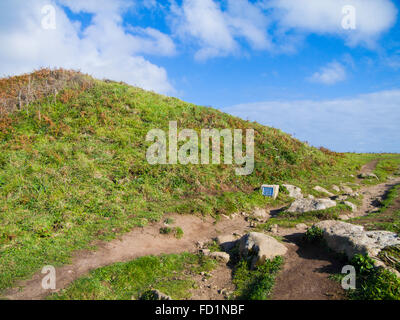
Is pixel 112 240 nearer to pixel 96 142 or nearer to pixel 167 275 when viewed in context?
pixel 167 275

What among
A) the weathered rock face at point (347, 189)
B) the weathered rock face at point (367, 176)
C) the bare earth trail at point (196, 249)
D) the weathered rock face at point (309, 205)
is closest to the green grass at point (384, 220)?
the weathered rock face at point (309, 205)

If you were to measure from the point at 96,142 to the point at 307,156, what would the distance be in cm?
2132

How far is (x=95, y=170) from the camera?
1583 cm

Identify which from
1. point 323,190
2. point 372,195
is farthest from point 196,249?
point 372,195

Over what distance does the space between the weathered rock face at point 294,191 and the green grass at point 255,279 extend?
36.1ft

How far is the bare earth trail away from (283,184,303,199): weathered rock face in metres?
6.52

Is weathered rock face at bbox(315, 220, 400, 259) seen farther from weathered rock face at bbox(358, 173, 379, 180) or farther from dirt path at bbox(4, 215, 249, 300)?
weathered rock face at bbox(358, 173, 379, 180)

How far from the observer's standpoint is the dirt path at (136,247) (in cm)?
804

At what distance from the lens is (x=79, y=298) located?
24.2 feet

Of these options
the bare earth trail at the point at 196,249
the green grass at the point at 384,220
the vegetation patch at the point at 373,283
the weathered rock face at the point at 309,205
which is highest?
the weathered rock face at the point at 309,205

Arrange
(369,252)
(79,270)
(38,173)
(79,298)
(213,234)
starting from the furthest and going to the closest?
1. (38,173)
2. (213,234)
3. (79,270)
4. (369,252)
5. (79,298)

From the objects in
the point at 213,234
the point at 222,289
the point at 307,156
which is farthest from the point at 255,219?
the point at 307,156

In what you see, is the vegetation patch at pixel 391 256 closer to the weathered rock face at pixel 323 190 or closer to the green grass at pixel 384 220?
the green grass at pixel 384 220

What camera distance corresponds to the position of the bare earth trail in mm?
7572
